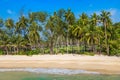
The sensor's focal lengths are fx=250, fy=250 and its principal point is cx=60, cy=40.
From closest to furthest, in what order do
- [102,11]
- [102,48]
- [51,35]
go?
[102,11]
[102,48]
[51,35]

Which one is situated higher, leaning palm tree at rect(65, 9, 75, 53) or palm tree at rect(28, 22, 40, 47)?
Answer: leaning palm tree at rect(65, 9, 75, 53)

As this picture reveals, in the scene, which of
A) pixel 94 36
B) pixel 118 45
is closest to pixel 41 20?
pixel 94 36

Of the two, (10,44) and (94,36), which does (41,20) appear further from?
(94,36)

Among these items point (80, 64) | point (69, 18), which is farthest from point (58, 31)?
point (80, 64)

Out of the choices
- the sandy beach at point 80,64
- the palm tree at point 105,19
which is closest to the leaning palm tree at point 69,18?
the palm tree at point 105,19

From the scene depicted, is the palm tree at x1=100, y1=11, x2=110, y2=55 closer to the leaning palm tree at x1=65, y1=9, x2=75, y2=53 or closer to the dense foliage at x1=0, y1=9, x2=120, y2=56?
the dense foliage at x1=0, y1=9, x2=120, y2=56

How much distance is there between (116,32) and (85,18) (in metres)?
9.21

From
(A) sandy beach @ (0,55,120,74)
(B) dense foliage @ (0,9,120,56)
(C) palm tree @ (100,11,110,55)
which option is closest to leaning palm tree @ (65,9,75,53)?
(B) dense foliage @ (0,9,120,56)

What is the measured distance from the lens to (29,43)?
73375mm

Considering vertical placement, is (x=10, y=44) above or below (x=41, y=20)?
below

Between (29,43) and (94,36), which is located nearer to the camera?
(94,36)

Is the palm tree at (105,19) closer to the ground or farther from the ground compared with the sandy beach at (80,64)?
farther from the ground

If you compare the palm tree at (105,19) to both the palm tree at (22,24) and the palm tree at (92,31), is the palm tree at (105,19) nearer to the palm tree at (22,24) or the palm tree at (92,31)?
the palm tree at (92,31)

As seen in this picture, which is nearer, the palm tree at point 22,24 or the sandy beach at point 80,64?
the sandy beach at point 80,64
